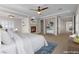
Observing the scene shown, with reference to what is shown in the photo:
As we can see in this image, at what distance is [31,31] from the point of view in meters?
2.11

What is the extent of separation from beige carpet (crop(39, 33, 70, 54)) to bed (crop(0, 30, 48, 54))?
9 cm

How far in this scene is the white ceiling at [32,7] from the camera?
2.02 metres

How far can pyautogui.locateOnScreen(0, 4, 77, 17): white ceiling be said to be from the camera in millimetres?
2016

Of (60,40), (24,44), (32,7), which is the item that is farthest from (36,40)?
(32,7)

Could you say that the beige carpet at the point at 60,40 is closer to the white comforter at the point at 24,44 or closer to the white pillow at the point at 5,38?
the white comforter at the point at 24,44

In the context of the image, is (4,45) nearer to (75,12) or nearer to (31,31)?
(31,31)

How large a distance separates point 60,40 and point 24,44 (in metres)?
0.52

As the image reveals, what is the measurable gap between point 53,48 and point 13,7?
0.81 metres

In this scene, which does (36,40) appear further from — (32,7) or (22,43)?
(32,7)

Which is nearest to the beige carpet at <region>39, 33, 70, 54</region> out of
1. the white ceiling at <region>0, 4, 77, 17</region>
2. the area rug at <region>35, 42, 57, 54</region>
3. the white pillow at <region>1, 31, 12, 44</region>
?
the area rug at <region>35, 42, 57, 54</region>

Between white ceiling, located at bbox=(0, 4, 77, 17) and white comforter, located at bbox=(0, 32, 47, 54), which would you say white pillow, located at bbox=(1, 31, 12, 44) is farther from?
white ceiling, located at bbox=(0, 4, 77, 17)

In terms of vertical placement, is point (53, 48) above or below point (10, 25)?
below

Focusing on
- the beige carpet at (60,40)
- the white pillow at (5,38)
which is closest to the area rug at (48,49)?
the beige carpet at (60,40)
